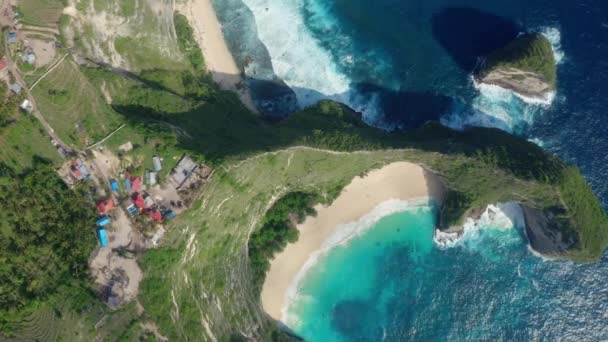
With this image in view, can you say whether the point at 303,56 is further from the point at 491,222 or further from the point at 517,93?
the point at 491,222

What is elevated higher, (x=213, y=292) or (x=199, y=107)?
(x=199, y=107)

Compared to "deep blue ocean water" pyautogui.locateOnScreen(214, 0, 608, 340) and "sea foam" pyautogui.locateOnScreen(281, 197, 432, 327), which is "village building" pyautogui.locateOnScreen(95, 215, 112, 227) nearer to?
"deep blue ocean water" pyautogui.locateOnScreen(214, 0, 608, 340)

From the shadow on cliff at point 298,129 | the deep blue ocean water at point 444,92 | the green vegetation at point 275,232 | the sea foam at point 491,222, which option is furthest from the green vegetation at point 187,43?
the sea foam at point 491,222

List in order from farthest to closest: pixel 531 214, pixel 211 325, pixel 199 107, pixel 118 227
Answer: pixel 531 214 < pixel 199 107 < pixel 211 325 < pixel 118 227

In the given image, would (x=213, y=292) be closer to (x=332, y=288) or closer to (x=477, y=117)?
(x=332, y=288)

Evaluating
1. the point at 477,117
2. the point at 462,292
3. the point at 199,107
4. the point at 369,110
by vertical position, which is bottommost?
the point at 462,292

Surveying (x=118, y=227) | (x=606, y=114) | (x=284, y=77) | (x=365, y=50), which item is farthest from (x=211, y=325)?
(x=606, y=114)

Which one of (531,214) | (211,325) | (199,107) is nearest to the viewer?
(211,325)

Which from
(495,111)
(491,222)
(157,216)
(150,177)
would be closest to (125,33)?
(150,177)

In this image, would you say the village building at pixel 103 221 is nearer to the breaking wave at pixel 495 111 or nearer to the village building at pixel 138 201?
the village building at pixel 138 201
